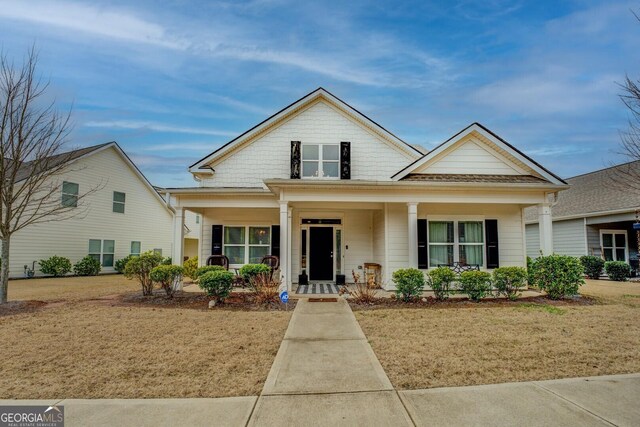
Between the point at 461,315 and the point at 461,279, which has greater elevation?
the point at 461,279

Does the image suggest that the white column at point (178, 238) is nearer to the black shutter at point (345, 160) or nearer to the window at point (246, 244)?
the window at point (246, 244)

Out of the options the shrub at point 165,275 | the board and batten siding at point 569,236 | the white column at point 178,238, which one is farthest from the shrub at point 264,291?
the board and batten siding at point 569,236

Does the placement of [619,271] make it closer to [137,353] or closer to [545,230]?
[545,230]

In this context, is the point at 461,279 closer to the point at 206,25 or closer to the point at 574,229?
the point at 206,25

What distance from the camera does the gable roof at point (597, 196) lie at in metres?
16.0

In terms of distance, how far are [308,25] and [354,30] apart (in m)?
1.60

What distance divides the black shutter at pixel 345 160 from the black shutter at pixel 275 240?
323 cm

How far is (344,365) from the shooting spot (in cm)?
449

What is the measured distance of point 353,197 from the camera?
10500 mm

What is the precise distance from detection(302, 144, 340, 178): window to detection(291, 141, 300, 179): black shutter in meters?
0.36

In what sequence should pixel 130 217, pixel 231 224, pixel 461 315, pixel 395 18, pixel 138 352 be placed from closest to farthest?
1. pixel 138 352
2. pixel 461 315
3. pixel 395 18
4. pixel 231 224
5. pixel 130 217

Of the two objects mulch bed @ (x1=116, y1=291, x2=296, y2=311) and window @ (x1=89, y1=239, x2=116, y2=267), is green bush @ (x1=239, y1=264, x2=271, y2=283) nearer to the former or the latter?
mulch bed @ (x1=116, y1=291, x2=296, y2=311)

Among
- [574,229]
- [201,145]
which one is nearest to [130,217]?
[201,145]

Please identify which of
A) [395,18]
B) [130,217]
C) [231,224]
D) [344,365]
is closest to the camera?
[344,365]
